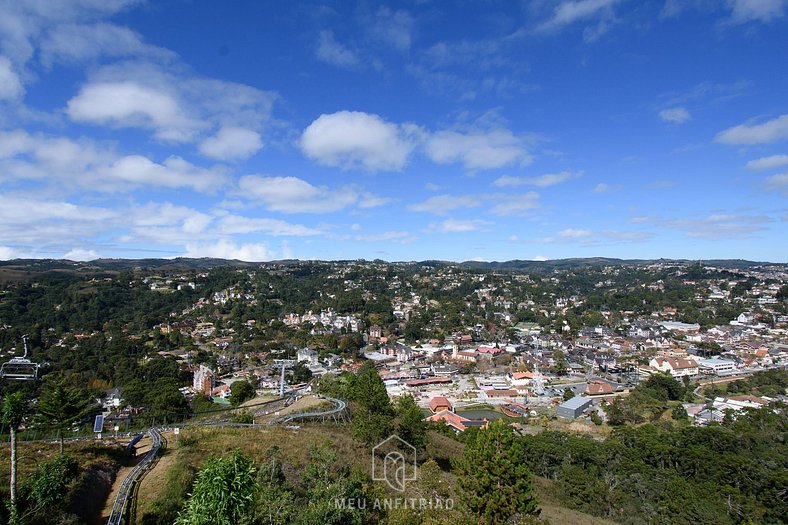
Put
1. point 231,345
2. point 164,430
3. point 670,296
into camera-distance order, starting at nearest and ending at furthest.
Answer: point 164,430
point 231,345
point 670,296

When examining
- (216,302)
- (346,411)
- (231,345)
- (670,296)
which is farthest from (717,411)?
(216,302)

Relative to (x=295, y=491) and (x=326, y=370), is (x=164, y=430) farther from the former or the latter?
(x=326, y=370)

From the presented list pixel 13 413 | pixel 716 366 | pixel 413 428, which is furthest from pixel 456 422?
pixel 716 366

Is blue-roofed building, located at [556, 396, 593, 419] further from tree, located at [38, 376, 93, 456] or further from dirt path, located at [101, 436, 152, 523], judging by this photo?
tree, located at [38, 376, 93, 456]

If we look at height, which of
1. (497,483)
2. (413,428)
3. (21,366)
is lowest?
(413,428)

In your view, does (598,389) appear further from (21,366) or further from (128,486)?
(21,366)

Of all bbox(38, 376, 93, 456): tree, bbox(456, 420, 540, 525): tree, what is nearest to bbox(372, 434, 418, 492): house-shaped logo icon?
bbox(456, 420, 540, 525): tree
